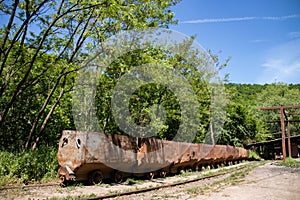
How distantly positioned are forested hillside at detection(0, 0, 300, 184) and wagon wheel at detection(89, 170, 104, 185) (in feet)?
7.52

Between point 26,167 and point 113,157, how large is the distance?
3.37m

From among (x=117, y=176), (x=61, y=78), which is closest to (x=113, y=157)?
(x=117, y=176)

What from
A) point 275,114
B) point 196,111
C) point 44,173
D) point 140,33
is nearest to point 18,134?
point 44,173

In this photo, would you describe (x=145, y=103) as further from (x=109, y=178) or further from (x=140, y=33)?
(x=109, y=178)

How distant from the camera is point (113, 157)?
10586 mm

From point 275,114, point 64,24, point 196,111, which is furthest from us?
point 275,114

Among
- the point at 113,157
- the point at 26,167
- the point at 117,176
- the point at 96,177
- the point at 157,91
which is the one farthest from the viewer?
the point at 157,91

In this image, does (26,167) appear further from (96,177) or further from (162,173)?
(162,173)

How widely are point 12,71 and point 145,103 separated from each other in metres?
8.22

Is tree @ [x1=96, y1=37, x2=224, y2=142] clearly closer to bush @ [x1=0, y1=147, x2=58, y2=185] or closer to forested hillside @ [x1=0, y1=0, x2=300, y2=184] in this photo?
forested hillside @ [x1=0, y1=0, x2=300, y2=184]

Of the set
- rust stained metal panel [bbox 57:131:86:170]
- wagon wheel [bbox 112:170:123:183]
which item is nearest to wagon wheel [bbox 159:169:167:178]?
wagon wheel [bbox 112:170:123:183]

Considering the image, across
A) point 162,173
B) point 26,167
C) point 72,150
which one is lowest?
point 162,173

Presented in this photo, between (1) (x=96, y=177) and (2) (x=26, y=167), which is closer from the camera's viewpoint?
(1) (x=96, y=177)

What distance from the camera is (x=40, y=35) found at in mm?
12977
